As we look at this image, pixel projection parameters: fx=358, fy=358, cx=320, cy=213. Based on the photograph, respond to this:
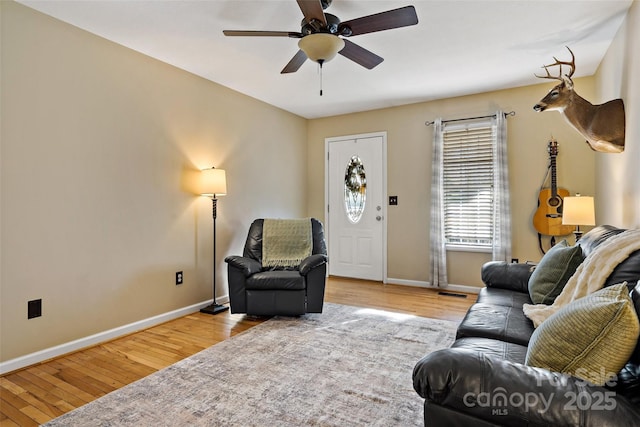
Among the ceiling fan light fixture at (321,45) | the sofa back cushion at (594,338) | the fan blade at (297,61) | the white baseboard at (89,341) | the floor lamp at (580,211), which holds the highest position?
the fan blade at (297,61)

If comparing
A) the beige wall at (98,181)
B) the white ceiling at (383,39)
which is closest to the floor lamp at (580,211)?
the white ceiling at (383,39)

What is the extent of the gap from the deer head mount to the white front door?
2.45m

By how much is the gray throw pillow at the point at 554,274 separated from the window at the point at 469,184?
→ 7.36ft

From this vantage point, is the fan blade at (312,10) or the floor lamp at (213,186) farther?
the floor lamp at (213,186)

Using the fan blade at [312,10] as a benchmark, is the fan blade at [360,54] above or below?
below

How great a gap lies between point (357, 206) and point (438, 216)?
4.16ft

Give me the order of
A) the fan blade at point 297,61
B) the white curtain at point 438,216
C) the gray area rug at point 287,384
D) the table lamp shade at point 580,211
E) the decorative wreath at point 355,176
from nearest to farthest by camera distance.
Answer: the gray area rug at point 287,384
the fan blade at point 297,61
the table lamp shade at point 580,211
the white curtain at point 438,216
the decorative wreath at point 355,176

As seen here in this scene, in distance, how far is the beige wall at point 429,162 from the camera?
4.05 m

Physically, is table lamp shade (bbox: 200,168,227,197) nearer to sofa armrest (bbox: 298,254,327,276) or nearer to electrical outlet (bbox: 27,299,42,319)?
sofa armrest (bbox: 298,254,327,276)

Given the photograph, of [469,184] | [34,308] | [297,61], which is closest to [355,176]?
[469,184]

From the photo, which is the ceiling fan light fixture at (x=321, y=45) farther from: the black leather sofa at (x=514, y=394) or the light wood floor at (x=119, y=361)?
the light wood floor at (x=119, y=361)

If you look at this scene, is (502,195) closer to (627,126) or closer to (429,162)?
(429,162)

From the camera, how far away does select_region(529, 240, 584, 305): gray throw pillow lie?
2168mm

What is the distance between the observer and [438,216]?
4695 millimetres
